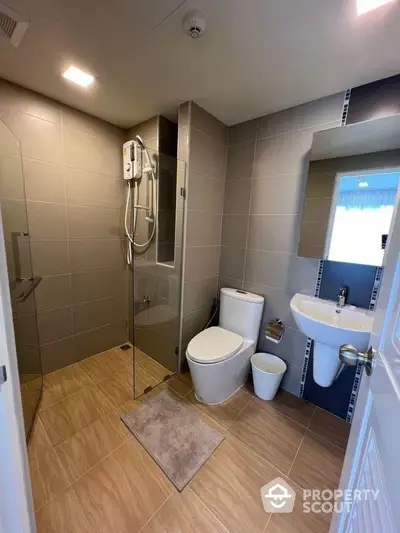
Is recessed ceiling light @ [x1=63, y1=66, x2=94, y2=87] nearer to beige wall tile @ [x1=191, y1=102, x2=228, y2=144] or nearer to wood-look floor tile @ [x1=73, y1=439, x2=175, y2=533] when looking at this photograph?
beige wall tile @ [x1=191, y1=102, x2=228, y2=144]

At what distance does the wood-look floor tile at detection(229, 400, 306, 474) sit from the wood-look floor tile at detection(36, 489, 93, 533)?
2.98 feet

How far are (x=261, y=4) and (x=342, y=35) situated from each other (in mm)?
436

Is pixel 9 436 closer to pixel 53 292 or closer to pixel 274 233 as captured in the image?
pixel 53 292

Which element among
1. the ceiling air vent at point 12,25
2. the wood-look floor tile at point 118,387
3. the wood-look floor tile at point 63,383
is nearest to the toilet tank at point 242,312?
the wood-look floor tile at point 118,387

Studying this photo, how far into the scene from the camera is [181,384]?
1.91m

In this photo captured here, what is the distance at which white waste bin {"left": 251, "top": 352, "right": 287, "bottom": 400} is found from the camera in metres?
1.72

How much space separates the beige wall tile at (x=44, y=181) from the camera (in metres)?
1.65

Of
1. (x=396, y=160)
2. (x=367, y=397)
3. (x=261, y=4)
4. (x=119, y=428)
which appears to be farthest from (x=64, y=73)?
(x=119, y=428)

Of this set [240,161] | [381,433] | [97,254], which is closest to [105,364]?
[97,254]

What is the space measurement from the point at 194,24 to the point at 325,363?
199 cm

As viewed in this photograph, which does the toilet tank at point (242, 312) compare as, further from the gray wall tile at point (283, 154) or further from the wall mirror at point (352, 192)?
the gray wall tile at point (283, 154)

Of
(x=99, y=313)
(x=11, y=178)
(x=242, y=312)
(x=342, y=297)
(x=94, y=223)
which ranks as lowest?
(x=99, y=313)

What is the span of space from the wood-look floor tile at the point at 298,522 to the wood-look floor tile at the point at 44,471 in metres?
1.07

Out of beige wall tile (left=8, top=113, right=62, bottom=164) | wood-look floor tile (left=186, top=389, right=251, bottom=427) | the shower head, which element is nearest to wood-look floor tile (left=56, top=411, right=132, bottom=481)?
wood-look floor tile (left=186, top=389, right=251, bottom=427)
